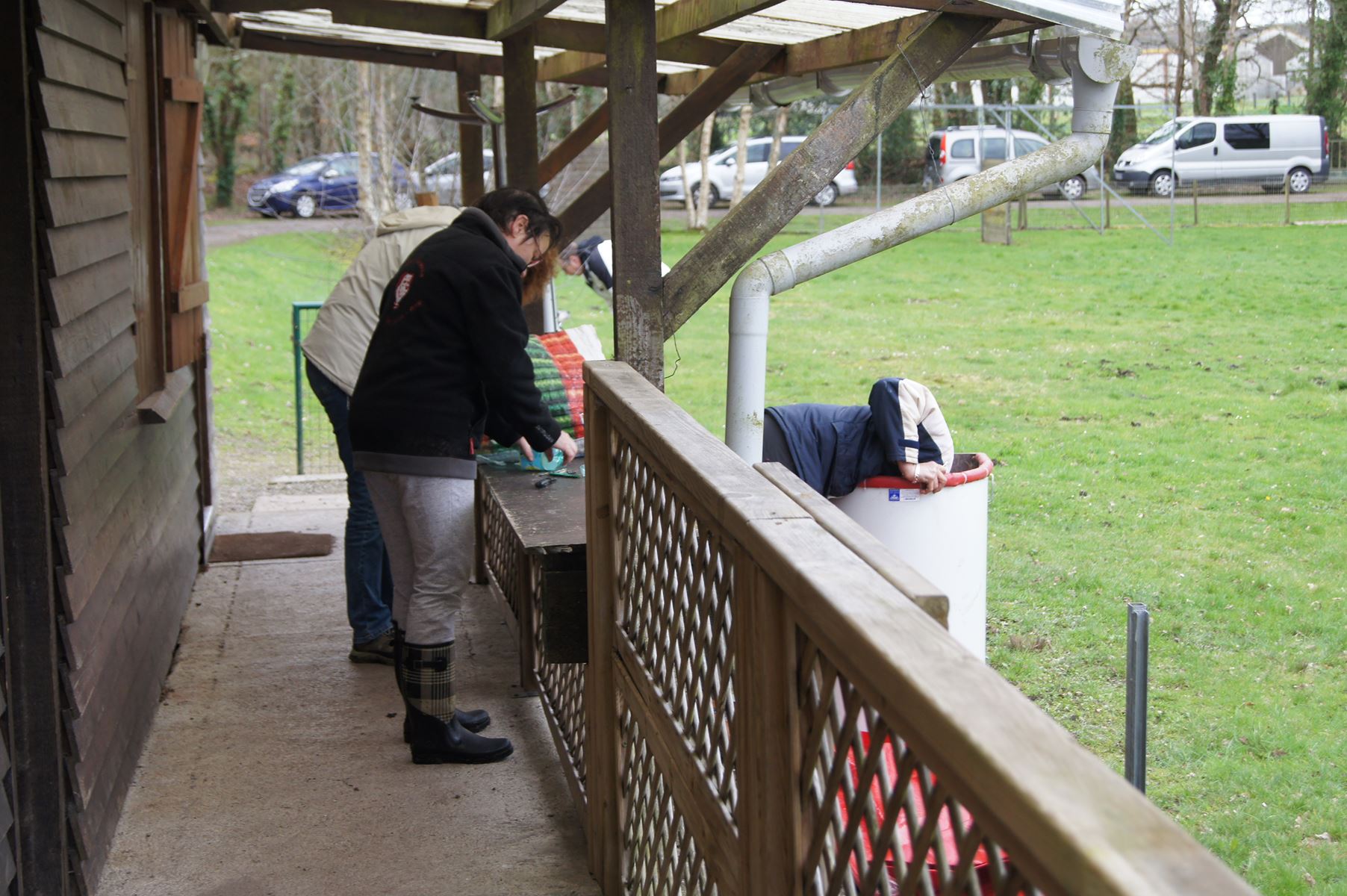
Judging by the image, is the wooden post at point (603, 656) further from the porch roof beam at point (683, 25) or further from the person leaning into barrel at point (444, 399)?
the porch roof beam at point (683, 25)

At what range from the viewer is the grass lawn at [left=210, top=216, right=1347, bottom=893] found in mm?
5332

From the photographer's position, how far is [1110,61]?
484 cm

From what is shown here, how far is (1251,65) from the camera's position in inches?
1474

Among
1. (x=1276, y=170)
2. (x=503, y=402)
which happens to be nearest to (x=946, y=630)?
(x=503, y=402)

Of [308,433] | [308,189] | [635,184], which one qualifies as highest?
[308,189]

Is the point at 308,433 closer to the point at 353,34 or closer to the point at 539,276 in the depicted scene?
the point at 353,34

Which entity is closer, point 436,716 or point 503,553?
point 436,716

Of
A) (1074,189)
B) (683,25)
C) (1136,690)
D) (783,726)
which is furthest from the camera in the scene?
(1074,189)

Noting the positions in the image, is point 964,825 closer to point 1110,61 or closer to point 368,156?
point 1110,61

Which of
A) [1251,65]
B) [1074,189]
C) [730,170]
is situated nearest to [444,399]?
[1074,189]

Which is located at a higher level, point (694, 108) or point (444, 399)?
point (694, 108)

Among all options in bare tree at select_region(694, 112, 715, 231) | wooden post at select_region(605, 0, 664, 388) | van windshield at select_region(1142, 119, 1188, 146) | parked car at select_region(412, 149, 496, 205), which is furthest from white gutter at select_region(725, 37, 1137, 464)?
bare tree at select_region(694, 112, 715, 231)

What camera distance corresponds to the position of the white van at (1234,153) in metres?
21.9

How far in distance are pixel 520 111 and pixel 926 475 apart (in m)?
2.47
